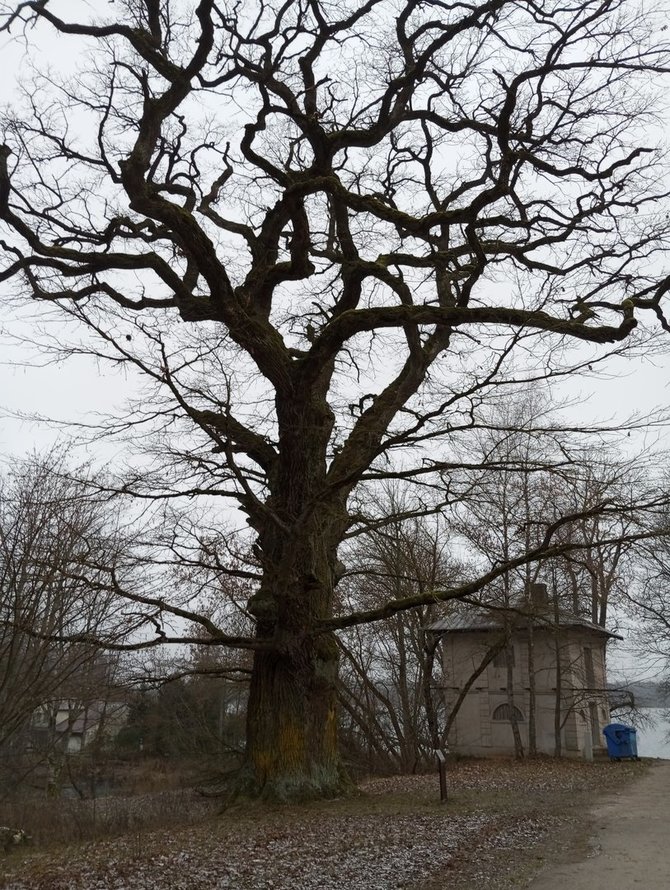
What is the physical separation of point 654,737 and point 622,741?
1986 centimetres

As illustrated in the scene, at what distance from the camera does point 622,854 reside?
7.35 metres

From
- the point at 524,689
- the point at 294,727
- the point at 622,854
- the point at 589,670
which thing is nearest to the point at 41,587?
the point at 294,727

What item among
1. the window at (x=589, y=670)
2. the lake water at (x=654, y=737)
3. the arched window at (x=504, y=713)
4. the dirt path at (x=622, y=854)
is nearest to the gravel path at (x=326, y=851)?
the dirt path at (x=622, y=854)

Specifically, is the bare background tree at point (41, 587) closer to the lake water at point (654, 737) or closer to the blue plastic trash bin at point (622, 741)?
the blue plastic trash bin at point (622, 741)

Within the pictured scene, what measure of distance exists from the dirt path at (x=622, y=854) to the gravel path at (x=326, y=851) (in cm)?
36

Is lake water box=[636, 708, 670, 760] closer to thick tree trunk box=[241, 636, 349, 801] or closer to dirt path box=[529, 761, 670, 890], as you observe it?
dirt path box=[529, 761, 670, 890]

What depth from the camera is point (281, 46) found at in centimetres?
1130

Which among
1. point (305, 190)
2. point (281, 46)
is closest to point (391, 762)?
point (305, 190)

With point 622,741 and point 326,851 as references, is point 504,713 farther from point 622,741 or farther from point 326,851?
point 326,851

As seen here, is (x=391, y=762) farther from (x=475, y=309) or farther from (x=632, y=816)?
(x=475, y=309)

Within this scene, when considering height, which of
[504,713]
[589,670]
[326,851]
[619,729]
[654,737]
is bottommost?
[326,851]

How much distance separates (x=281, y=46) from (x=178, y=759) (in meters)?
28.1

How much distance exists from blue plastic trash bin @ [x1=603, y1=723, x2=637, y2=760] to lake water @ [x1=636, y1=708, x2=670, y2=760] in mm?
3507

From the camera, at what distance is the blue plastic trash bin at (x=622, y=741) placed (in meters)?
25.5
